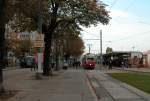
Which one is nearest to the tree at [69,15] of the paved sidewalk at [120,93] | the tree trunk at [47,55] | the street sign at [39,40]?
the tree trunk at [47,55]

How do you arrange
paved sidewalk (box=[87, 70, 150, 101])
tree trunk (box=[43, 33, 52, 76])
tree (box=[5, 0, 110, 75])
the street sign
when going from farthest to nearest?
tree trunk (box=[43, 33, 52, 76]) < tree (box=[5, 0, 110, 75]) < the street sign < paved sidewalk (box=[87, 70, 150, 101])

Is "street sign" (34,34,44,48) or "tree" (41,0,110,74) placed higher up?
"tree" (41,0,110,74)

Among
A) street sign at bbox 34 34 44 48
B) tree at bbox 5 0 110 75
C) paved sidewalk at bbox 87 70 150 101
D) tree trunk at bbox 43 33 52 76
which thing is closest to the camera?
paved sidewalk at bbox 87 70 150 101

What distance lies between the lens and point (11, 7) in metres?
24.7

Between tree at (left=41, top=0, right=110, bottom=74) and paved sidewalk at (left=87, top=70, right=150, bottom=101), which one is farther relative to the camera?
tree at (left=41, top=0, right=110, bottom=74)

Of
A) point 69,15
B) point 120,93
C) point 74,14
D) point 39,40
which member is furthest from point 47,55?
point 120,93

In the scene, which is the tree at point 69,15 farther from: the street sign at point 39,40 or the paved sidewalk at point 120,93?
the paved sidewalk at point 120,93

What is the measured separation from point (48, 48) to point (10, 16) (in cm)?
2355

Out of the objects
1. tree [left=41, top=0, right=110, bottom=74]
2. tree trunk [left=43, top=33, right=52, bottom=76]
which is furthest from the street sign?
tree trunk [left=43, top=33, right=52, bottom=76]

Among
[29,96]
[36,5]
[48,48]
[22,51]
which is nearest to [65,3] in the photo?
[48,48]

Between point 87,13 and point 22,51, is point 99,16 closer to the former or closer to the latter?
point 87,13

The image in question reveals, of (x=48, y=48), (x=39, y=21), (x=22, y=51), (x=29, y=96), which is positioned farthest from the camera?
(x=22, y=51)

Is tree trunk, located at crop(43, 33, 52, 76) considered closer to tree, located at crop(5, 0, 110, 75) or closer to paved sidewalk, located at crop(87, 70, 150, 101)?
tree, located at crop(5, 0, 110, 75)

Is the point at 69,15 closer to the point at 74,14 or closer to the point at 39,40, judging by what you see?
the point at 74,14
